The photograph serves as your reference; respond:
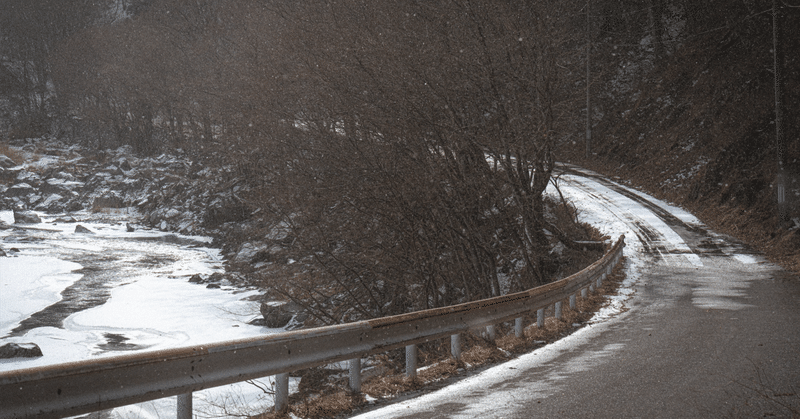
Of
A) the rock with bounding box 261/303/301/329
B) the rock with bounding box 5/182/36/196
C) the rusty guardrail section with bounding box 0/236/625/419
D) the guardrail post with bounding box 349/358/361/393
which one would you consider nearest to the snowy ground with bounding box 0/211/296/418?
the rock with bounding box 261/303/301/329

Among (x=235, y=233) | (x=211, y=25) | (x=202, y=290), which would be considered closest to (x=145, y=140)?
(x=211, y=25)

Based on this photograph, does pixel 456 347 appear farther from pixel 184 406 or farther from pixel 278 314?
pixel 278 314

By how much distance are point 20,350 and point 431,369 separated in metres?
13.7

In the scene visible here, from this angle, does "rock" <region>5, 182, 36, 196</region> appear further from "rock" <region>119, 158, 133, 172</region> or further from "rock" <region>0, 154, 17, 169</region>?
"rock" <region>119, 158, 133, 172</region>

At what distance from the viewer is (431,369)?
7.89 metres

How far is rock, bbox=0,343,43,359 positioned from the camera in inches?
651

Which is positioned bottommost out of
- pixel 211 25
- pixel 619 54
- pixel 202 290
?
pixel 202 290

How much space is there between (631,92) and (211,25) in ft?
130

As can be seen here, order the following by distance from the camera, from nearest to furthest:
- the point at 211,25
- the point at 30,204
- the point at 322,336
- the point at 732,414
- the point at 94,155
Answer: the point at 732,414 → the point at 322,336 → the point at 30,204 → the point at 211,25 → the point at 94,155

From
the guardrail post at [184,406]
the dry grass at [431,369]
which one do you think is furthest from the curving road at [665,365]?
the guardrail post at [184,406]

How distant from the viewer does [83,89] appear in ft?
246

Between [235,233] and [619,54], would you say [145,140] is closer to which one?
[235,233]

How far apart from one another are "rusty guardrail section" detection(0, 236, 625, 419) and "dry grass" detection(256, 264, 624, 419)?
0.23 m

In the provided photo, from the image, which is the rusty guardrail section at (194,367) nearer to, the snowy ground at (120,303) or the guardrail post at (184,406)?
the guardrail post at (184,406)
